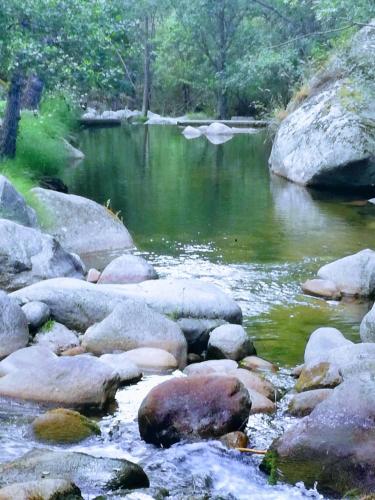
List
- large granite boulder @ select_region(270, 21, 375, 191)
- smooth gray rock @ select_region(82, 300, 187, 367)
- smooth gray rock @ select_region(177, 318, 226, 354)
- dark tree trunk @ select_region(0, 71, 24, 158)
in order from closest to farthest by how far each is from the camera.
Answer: smooth gray rock @ select_region(82, 300, 187, 367) → smooth gray rock @ select_region(177, 318, 226, 354) → dark tree trunk @ select_region(0, 71, 24, 158) → large granite boulder @ select_region(270, 21, 375, 191)

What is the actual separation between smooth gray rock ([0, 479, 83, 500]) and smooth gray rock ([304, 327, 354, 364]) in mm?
2918

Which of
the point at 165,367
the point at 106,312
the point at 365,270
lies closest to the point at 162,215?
the point at 365,270

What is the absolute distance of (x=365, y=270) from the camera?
9.13 m

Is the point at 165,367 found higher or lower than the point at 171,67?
lower

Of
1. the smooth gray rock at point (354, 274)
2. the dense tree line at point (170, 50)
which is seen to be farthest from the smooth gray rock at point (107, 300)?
the dense tree line at point (170, 50)

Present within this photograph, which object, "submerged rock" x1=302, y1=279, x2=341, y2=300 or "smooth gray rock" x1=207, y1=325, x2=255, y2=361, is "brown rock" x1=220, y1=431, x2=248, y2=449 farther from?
"submerged rock" x1=302, y1=279, x2=341, y2=300

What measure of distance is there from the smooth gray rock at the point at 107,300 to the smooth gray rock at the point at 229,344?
50 centimetres

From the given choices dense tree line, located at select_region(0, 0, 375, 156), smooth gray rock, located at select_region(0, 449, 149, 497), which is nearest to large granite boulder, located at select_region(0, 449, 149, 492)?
smooth gray rock, located at select_region(0, 449, 149, 497)

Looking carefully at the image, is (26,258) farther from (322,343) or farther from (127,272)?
(322,343)

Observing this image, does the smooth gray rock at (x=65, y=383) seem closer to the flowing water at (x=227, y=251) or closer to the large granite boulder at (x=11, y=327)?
the flowing water at (x=227, y=251)

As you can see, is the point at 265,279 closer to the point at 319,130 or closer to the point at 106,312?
the point at 106,312

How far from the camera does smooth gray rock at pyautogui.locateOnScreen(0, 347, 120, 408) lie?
18.8 ft

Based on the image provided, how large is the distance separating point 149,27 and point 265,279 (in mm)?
39895

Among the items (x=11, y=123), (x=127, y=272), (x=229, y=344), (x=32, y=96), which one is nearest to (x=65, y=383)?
(x=229, y=344)
